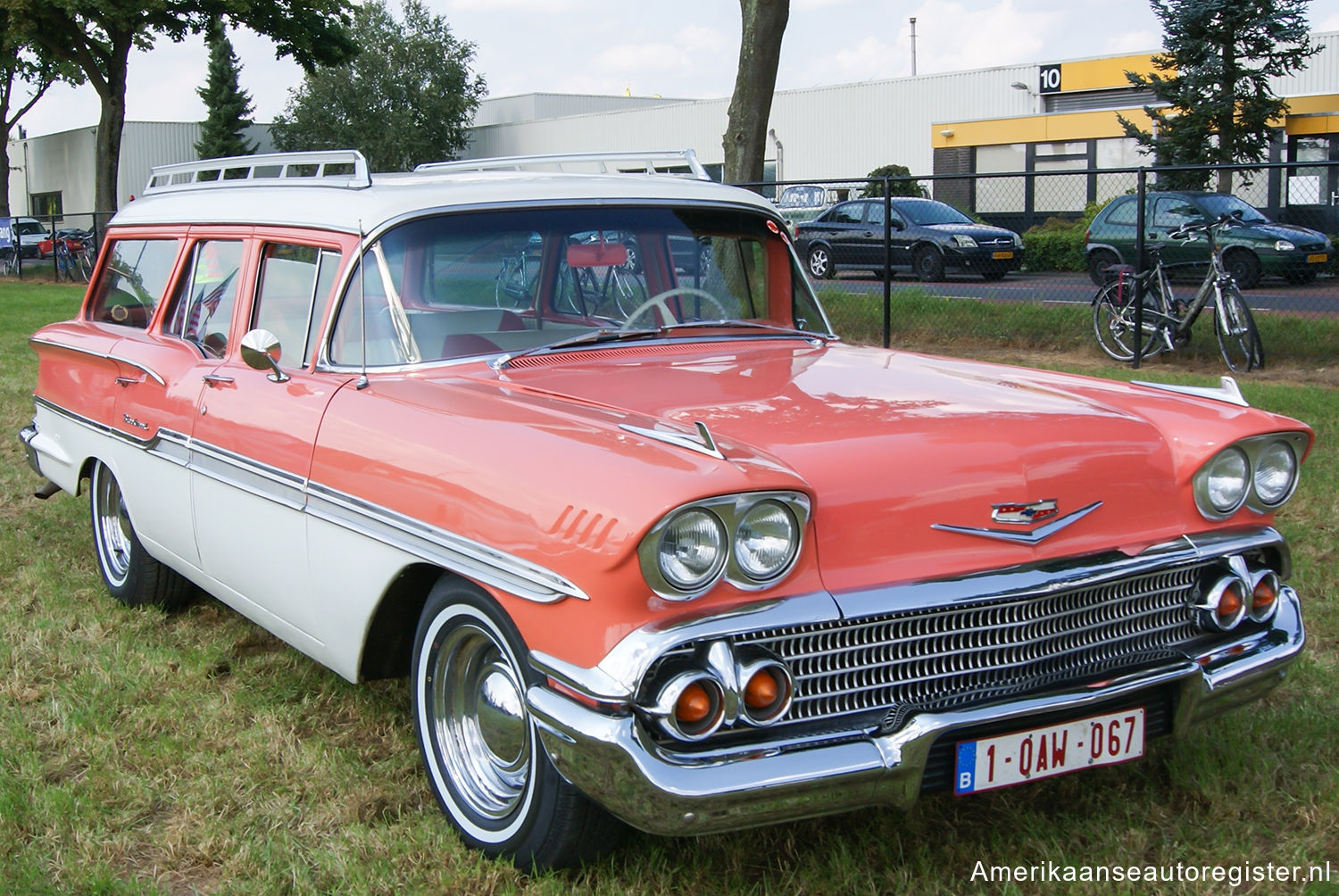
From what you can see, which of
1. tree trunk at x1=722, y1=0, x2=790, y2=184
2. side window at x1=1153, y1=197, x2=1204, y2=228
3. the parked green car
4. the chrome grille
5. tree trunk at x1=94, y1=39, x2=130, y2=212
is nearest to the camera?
the chrome grille

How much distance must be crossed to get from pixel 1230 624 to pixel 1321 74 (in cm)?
2697

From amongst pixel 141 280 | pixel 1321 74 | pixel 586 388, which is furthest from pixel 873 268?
pixel 1321 74

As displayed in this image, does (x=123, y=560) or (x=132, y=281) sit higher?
(x=132, y=281)

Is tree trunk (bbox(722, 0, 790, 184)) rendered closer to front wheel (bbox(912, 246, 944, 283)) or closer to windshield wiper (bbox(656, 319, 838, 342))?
front wheel (bbox(912, 246, 944, 283))

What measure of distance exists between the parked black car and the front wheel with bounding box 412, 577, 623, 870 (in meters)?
11.8

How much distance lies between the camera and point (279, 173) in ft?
16.1

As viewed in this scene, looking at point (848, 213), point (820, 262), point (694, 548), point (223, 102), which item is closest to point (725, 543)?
point (694, 548)

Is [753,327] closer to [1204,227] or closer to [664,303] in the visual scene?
[664,303]

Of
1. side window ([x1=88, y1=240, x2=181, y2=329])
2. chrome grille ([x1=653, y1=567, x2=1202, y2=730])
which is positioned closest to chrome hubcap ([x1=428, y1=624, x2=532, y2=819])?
chrome grille ([x1=653, y1=567, x2=1202, y2=730])

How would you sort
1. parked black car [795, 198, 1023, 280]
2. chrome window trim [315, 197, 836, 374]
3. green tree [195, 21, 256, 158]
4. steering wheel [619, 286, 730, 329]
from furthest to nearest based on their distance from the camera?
green tree [195, 21, 256, 158]
parked black car [795, 198, 1023, 280]
steering wheel [619, 286, 730, 329]
chrome window trim [315, 197, 836, 374]

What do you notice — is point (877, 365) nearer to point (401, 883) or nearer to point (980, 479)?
point (980, 479)

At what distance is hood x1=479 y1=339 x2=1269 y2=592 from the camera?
2633 millimetres

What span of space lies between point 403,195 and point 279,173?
1508 mm

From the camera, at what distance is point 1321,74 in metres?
26.0
